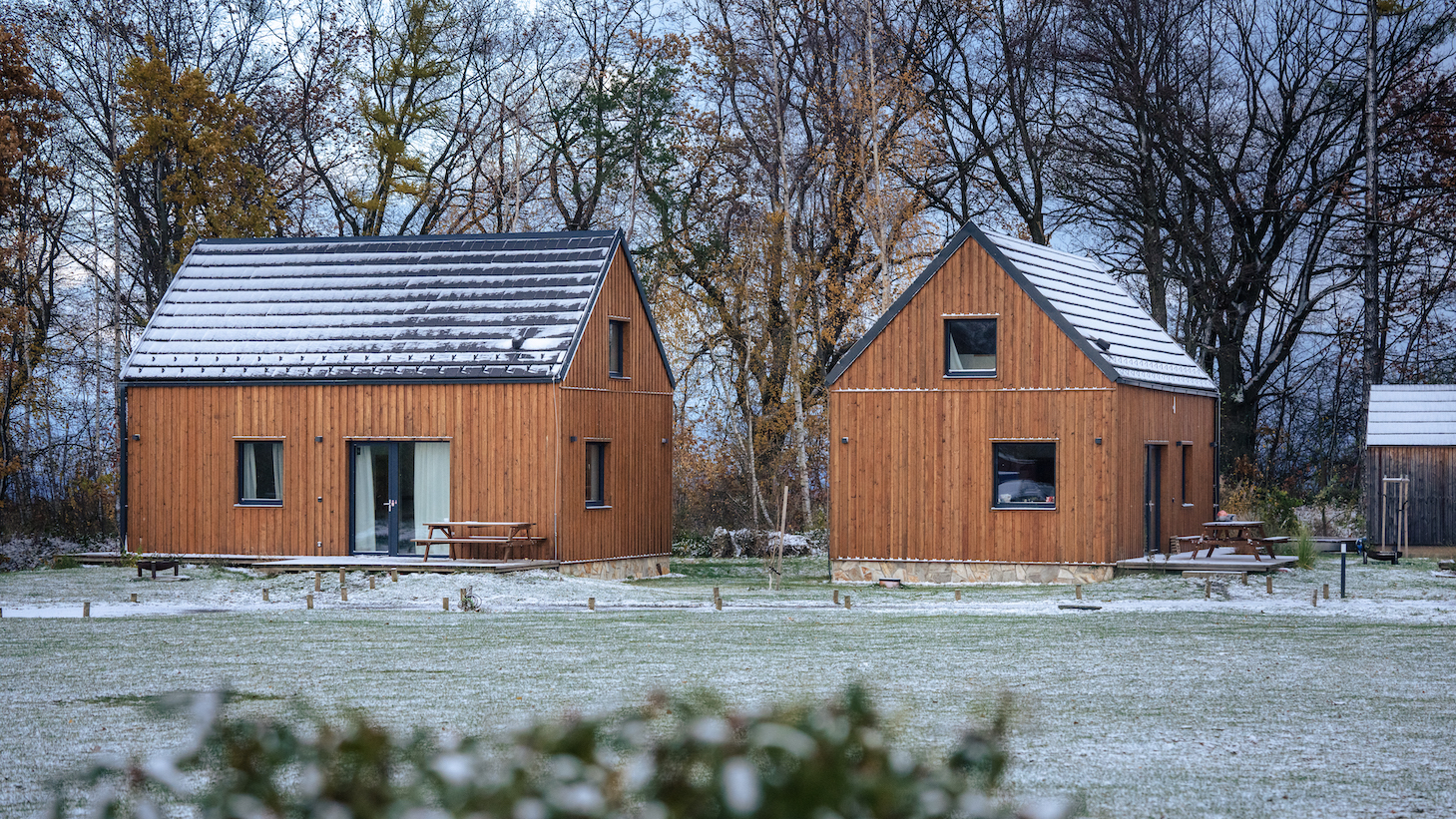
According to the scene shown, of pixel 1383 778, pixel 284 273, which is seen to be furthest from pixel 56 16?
pixel 1383 778

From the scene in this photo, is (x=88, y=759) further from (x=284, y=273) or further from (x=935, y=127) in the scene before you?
(x=935, y=127)

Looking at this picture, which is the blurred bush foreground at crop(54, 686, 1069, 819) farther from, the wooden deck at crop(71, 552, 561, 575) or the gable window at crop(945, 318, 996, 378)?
the gable window at crop(945, 318, 996, 378)

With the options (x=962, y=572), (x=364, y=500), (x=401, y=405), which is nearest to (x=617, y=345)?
(x=401, y=405)

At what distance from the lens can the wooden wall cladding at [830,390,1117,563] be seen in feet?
72.8

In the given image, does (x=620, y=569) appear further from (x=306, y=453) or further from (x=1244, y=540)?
(x=1244, y=540)

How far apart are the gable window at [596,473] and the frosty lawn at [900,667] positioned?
3.64 metres

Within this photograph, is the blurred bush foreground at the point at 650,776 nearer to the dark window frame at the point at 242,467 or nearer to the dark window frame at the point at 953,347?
the dark window frame at the point at 953,347

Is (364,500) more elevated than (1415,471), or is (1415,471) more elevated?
(1415,471)

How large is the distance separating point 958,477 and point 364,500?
9419 millimetres

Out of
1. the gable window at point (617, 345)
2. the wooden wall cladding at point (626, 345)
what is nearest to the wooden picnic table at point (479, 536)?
the wooden wall cladding at point (626, 345)

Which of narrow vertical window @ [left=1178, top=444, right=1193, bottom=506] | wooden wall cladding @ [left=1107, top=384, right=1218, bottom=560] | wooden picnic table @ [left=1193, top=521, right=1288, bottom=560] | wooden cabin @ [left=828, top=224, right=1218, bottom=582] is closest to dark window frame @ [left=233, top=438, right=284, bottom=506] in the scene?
wooden cabin @ [left=828, top=224, right=1218, bottom=582]

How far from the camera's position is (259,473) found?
24938 mm

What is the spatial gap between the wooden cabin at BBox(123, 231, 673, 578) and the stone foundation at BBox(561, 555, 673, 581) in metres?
0.05

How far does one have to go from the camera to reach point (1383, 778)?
7.85m
